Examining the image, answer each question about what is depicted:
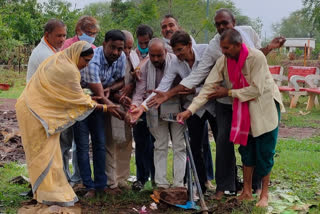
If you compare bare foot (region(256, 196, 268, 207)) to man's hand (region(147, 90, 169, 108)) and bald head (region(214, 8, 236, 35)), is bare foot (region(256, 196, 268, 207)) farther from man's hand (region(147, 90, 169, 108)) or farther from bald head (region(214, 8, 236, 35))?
bald head (region(214, 8, 236, 35))

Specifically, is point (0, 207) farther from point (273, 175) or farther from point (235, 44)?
point (273, 175)

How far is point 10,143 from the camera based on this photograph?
8633mm

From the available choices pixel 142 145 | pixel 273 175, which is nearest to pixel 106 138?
pixel 142 145

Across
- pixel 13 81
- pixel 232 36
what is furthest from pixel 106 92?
pixel 13 81

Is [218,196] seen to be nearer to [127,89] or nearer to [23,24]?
[127,89]

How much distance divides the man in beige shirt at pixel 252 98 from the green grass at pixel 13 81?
12277 millimetres

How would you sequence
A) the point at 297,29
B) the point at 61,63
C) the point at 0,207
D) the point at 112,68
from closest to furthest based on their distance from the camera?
the point at 61,63 < the point at 0,207 < the point at 112,68 < the point at 297,29

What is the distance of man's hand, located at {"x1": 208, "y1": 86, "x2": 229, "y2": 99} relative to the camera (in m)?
5.06

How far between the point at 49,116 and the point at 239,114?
195 cm

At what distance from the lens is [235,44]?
478 cm

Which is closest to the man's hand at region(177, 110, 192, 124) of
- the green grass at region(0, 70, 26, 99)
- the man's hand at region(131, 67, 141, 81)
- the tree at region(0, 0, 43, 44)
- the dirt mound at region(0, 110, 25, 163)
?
the man's hand at region(131, 67, 141, 81)

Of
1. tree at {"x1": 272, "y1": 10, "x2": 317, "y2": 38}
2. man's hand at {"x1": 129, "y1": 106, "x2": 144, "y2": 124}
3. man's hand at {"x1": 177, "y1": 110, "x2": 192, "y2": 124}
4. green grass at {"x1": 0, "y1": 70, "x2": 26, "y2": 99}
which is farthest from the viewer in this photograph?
tree at {"x1": 272, "y1": 10, "x2": 317, "y2": 38}

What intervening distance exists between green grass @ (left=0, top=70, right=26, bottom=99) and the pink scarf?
1253 cm

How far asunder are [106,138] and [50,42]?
133 centimetres
